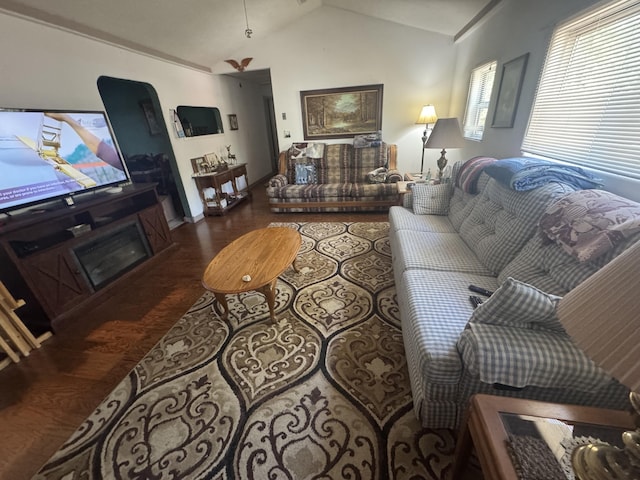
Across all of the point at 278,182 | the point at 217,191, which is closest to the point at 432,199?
the point at 278,182

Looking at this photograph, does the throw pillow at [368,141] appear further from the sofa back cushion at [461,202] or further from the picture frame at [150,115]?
the picture frame at [150,115]

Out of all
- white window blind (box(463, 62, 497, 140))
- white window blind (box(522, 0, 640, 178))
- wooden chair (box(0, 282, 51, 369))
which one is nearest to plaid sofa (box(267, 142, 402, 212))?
white window blind (box(463, 62, 497, 140))

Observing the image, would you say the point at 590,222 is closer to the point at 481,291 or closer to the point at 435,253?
the point at 481,291

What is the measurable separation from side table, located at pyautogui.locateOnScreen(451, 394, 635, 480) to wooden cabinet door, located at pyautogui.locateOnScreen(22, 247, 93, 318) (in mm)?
2703

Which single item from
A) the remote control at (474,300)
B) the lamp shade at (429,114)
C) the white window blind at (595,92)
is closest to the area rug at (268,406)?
the remote control at (474,300)

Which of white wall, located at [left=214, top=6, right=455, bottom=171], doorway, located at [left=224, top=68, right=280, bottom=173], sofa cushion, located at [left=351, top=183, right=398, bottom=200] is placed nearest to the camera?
sofa cushion, located at [left=351, top=183, right=398, bottom=200]

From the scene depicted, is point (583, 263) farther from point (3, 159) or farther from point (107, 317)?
point (3, 159)

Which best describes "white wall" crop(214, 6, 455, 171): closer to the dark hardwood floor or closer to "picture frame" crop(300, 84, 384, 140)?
"picture frame" crop(300, 84, 384, 140)

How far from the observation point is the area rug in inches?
44.5

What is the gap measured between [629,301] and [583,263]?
0.92 meters

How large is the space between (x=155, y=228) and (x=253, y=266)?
5.68 ft

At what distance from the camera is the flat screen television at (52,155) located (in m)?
1.81

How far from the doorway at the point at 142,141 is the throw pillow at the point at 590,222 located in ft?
13.7

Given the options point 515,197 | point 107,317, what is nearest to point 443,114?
point 515,197
